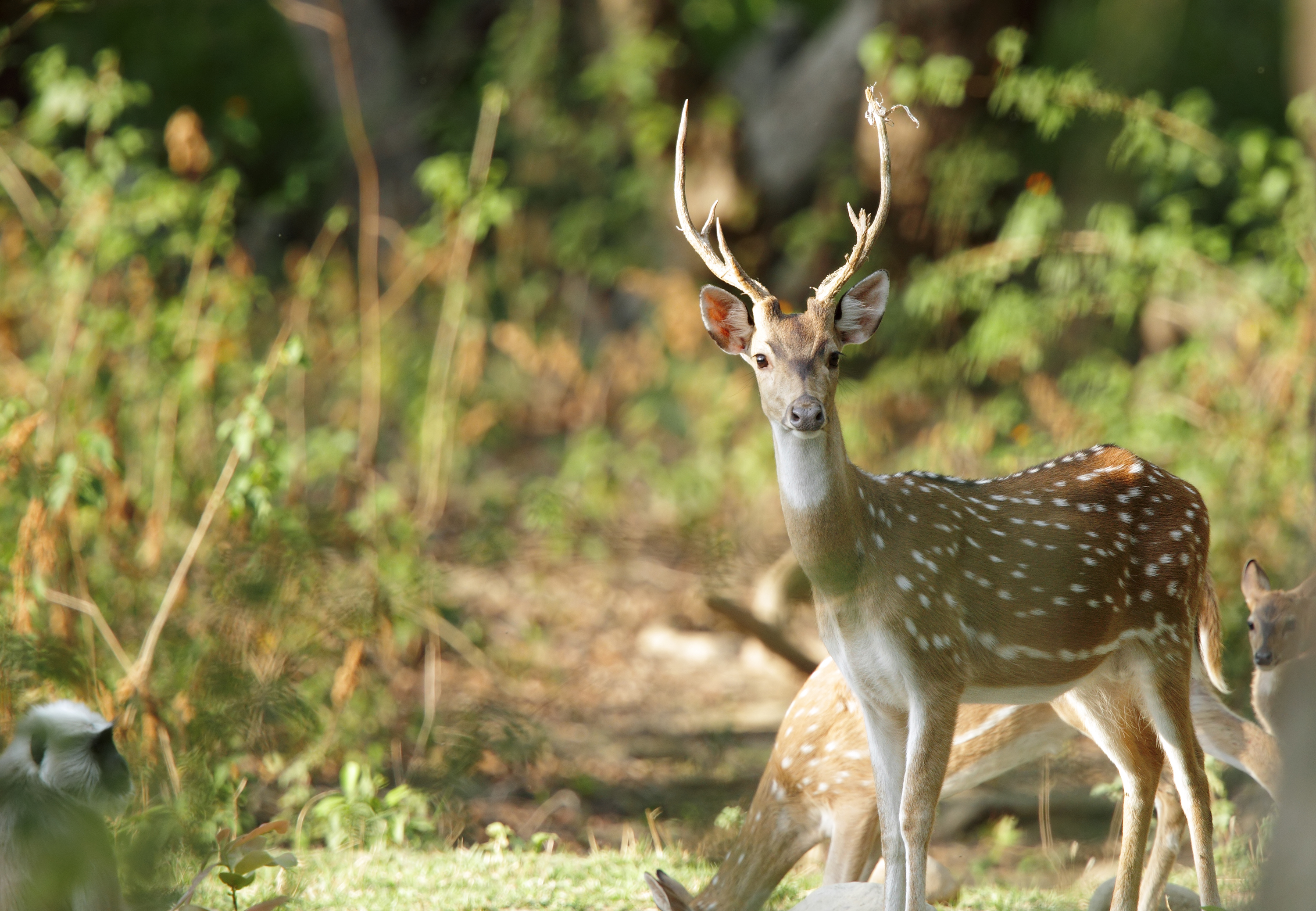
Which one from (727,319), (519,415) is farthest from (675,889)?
(519,415)

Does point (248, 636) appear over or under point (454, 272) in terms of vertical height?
under

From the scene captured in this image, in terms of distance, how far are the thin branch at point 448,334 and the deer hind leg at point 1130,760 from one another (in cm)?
438

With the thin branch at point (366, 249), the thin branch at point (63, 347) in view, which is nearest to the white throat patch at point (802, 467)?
the thin branch at point (366, 249)

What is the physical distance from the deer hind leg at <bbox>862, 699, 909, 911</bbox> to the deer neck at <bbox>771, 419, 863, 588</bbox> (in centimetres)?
45

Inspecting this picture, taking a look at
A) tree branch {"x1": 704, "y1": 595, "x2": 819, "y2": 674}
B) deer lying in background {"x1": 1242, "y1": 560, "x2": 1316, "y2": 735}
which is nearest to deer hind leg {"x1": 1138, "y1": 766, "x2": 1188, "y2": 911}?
deer lying in background {"x1": 1242, "y1": 560, "x2": 1316, "y2": 735}

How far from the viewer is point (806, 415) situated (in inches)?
140

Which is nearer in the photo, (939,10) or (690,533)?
(690,533)

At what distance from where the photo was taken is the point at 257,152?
1245cm

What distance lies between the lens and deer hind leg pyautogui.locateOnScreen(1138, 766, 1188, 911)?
421 centimetres

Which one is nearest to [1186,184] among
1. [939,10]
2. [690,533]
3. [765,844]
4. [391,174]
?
[939,10]

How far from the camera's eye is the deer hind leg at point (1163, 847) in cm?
421

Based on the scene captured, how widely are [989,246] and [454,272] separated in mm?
3491

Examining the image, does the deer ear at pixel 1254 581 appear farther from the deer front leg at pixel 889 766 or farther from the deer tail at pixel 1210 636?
the deer front leg at pixel 889 766

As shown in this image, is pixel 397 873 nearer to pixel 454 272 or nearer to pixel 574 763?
pixel 574 763
